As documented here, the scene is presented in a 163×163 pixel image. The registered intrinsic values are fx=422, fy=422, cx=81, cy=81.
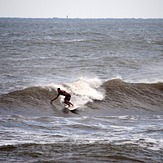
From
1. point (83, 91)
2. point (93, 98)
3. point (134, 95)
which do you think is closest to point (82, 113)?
point (93, 98)

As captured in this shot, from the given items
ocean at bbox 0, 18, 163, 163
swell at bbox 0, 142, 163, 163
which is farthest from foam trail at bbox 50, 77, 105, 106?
swell at bbox 0, 142, 163, 163

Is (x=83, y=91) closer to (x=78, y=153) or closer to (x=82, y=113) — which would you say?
(x=82, y=113)

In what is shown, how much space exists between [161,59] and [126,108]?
53.8 feet

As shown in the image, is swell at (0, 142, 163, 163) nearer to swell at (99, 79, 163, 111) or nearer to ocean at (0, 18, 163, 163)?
ocean at (0, 18, 163, 163)

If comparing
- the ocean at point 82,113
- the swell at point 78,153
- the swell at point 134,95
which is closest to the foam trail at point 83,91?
the ocean at point 82,113

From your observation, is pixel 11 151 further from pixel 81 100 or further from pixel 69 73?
pixel 69 73

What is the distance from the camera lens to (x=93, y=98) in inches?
725

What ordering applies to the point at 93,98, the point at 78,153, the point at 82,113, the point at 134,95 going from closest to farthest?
1. the point at 78,153
2. the point at 82,113
3. the point at 93,98
4. the point at 134,95

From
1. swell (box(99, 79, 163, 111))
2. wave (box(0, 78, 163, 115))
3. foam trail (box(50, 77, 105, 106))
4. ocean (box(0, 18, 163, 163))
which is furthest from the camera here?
foam trail (box(50, 77, 105, 106))

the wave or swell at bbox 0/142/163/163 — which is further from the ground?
the wave

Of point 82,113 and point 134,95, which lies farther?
point 134,95

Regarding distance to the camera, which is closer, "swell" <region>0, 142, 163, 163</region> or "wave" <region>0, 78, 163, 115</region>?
"swell" <region>0, 142, 163, 163</region>

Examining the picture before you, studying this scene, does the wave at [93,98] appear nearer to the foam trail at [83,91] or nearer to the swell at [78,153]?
the foam trail at [83,91]

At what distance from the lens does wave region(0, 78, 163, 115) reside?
16422 mm
